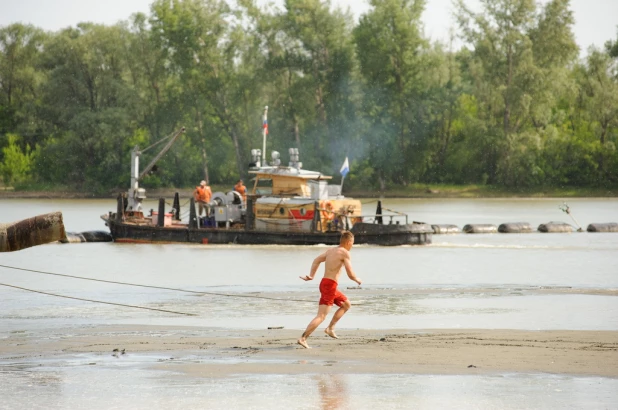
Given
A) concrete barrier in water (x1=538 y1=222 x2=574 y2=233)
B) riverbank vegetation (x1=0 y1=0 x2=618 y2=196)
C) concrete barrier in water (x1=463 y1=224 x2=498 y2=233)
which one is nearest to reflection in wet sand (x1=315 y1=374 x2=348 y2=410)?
concrete barrier in water (x1=463 y1=224 x2=498 y2=233)

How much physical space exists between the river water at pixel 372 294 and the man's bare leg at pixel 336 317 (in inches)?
90.6

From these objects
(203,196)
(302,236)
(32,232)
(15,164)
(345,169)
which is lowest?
(302,236)

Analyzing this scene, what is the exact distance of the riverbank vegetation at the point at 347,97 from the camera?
87062mm

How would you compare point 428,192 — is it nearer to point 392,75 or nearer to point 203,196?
point 392,75

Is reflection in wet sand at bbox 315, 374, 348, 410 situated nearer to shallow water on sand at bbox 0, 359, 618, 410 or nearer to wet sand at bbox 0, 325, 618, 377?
shallow water on sand at bbox 0, 359, 618, 410

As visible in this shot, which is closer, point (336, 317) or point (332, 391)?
point (332, 391)

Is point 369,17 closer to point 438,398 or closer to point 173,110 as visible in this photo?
point 173,110

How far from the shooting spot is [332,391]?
44.8 ft

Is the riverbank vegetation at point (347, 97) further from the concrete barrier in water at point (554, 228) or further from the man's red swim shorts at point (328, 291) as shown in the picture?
the man's red swim shorts at point (328, 291)

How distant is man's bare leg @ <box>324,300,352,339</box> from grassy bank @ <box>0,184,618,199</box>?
240 ft

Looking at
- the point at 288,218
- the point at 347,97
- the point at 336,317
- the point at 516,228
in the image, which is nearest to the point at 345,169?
the point at 288,218

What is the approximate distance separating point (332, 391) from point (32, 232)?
3854 mm

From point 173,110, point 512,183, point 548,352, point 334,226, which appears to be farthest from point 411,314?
point 173,110

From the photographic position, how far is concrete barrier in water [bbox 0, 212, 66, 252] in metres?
12.4
